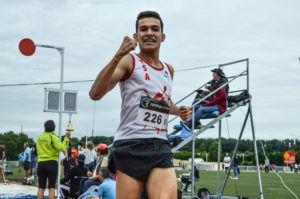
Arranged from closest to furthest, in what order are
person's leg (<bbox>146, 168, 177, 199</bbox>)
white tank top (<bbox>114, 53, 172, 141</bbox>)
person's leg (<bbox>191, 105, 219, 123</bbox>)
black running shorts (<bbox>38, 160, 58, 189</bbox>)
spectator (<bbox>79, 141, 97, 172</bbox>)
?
1. person's leg (<bbox>146, 168, 177, 199</bbox>)
2. white tank top (<bbox>114, 53, 172, 141</bbox>)
3. black running shorts (<bbox>38, 160, 58, 189</bbox>)
4. person's leg (<bbox>191, 105, 219, 123</bbox>)
5. spectator (<bbox>79, 141, 97, 172</bbox>)

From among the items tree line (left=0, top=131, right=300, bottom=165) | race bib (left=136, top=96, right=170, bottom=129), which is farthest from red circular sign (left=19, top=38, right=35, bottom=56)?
tree line (left=0, top=131, right=300, bottom=165)

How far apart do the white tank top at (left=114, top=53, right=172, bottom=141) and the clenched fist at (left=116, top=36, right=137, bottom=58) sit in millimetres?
338

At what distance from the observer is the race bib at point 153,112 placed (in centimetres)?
288

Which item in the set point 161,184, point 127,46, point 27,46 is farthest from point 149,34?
point 27,46

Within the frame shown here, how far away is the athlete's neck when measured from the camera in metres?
3.03

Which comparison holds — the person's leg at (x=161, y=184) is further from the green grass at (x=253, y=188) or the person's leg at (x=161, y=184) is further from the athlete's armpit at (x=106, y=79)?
Result: the green grass at (x=253, y=188)

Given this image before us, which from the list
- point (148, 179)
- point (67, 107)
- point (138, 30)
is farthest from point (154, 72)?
point (67, 107)

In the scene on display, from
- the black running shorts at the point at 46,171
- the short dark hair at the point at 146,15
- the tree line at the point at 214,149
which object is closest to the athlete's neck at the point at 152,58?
the short dark hair at the point at 146,15

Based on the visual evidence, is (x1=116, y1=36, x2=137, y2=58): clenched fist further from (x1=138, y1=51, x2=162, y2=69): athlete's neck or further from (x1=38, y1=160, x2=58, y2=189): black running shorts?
(x1=38, y1=160, x2=58, y2=189): black running shorts

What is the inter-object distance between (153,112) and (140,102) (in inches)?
4.9

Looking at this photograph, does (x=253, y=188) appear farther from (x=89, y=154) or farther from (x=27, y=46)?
(x=27, y=46)

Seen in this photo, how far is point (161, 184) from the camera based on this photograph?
2.72m

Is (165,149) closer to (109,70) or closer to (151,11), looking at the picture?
(109,70)

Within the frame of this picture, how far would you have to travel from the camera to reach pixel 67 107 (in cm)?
902
